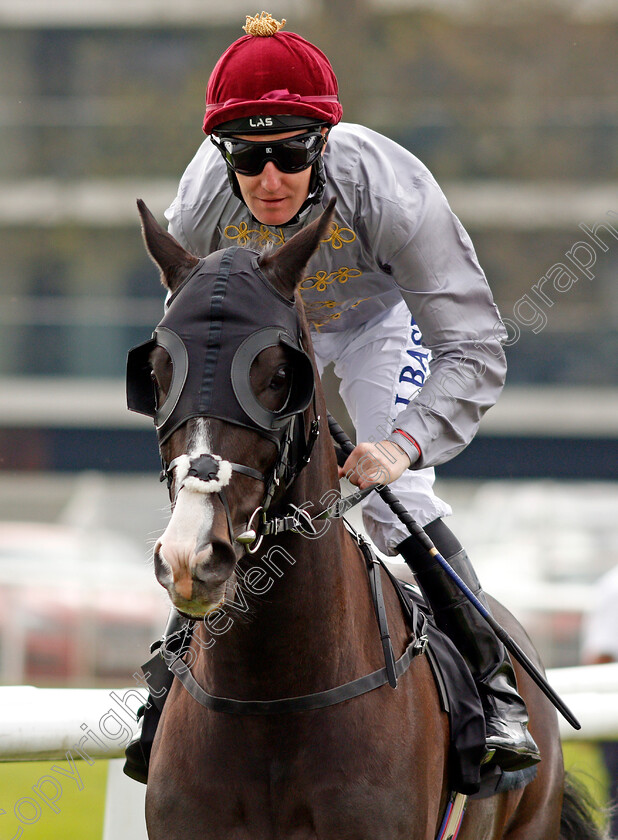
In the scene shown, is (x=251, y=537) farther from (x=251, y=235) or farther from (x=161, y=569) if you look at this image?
(x=251, y=235)

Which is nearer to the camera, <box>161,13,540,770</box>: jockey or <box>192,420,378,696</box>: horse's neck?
<box>192,420,378,696</box>: horse's neck

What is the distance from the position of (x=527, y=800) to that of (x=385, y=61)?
17.6 m

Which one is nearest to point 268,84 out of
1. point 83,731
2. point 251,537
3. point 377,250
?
point 377,250

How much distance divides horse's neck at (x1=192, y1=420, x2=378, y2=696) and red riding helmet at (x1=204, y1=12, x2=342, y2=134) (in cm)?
85

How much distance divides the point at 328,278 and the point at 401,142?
16.9 meters

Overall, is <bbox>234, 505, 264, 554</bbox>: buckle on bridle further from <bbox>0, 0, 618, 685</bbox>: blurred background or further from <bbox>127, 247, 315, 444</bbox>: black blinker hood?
<bbox>0, 0, 618, 685</bbox>: blurred background

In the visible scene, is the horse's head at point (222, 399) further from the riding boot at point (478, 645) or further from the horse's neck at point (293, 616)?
the riding boot at point (478, 645)

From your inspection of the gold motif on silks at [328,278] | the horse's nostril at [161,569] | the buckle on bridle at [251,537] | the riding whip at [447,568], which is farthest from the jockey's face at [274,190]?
the horse's nostril at [161,569]

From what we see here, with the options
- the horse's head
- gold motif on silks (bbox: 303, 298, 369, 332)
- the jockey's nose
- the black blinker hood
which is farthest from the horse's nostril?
gold motif on silks (bbox: 303, 298, 369, 332)

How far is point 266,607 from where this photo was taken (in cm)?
287

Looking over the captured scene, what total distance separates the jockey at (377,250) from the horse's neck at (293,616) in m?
0.23

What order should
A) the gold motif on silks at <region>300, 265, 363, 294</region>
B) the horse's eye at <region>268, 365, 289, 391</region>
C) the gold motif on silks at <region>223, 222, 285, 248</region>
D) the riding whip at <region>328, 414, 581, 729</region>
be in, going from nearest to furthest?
1. the horse's eye at <region>268, 365, 289, 391</region>
2. the riding whip at <region>328, 414, 581, 729</region>
3. the gold motif on silks at <region>223, 222, 285, 248</region>
4. the gold motif on silks at <region>300, 265, 363, 294</region>

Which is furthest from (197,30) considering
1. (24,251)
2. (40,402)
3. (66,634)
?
(66,634)

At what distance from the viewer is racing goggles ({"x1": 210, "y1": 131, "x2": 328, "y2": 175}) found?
3195 mm
